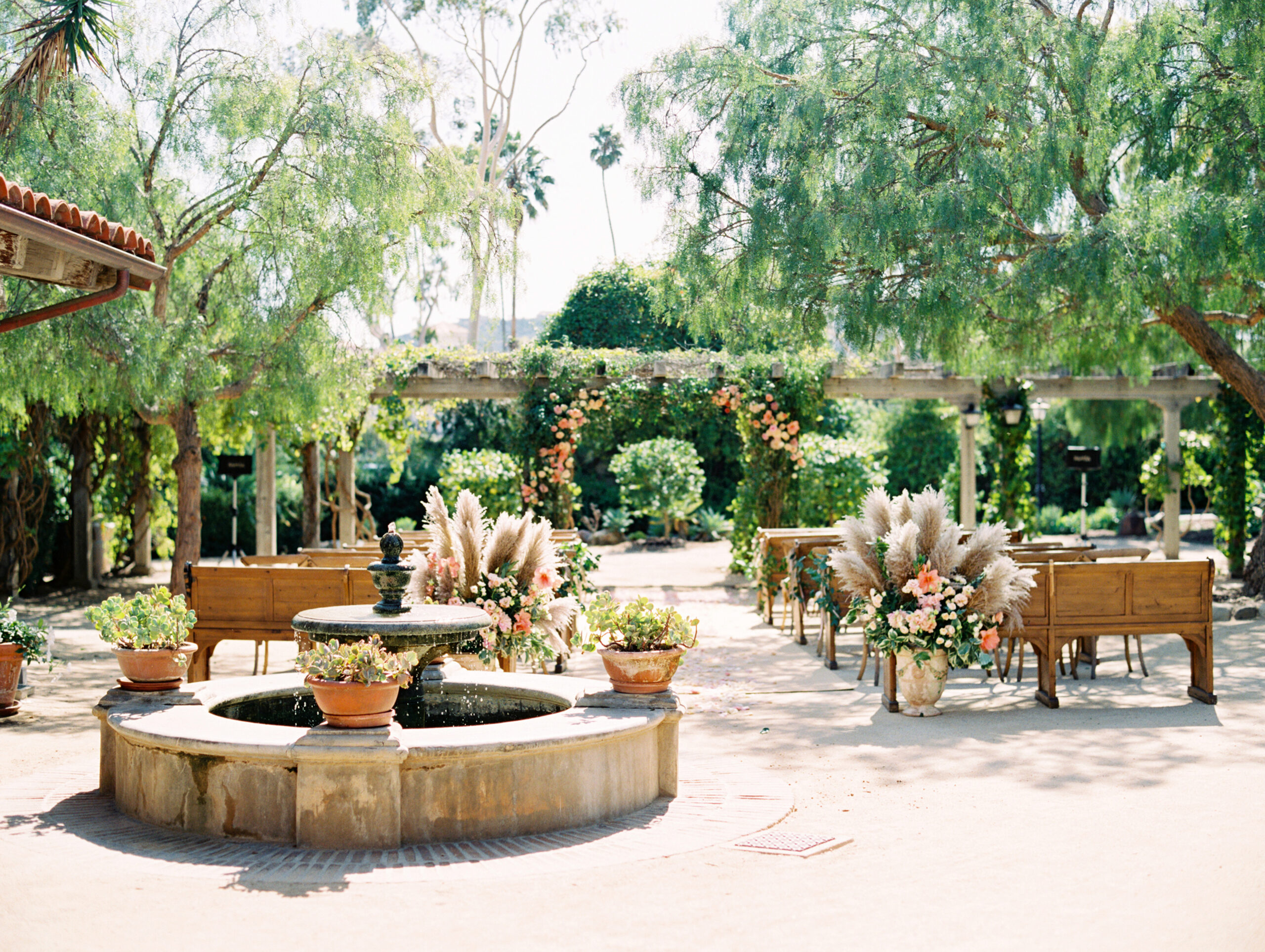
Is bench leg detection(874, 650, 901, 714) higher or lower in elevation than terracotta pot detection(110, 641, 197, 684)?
lower

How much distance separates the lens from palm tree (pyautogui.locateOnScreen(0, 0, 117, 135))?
846 cm

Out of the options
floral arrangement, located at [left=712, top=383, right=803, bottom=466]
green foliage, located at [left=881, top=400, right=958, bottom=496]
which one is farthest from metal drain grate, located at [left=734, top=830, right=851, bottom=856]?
green foliage, located at [left=881, top=400, right=958, bottom=496]

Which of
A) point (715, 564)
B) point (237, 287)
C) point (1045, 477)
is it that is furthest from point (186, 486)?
point (1045, 477)

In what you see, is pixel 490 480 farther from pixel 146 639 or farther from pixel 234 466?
pixel 146 639

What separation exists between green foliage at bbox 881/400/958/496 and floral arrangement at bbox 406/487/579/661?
64.0 ft

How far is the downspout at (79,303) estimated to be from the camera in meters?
6.09

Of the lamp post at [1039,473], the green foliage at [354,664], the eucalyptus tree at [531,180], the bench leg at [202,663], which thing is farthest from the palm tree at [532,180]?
the green foliage at [354,664]

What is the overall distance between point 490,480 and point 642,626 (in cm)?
1117

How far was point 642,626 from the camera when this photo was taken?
5.59m

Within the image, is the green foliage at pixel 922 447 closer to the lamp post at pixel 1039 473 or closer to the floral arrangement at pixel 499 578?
the lamp post at pixel 1039 473

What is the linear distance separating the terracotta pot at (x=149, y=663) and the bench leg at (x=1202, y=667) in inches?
248

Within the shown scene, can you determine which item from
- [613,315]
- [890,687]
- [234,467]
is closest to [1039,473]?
[613,315]

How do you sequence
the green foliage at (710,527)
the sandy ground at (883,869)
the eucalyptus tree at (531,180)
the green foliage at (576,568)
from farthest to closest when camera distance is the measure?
1. the eucalyptus tree at (531,180)
2. the green foliage at (710,527)
3. the green foliage at (576,568)
4. the sandy ground at (883,869)

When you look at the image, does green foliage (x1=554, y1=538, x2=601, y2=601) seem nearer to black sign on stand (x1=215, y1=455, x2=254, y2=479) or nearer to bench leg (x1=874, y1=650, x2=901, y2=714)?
bench leg (x1=874, y1=650, x2=901, y2=714)
